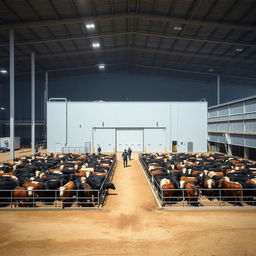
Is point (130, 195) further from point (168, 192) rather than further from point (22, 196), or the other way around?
point (22, 196)

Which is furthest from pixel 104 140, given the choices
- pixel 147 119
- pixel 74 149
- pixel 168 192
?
pixel 168 192

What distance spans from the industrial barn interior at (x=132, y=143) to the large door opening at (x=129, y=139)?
15 cm

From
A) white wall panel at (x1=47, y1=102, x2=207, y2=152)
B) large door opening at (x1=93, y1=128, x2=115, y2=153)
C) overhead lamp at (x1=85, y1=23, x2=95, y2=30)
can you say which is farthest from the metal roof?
large door opening at (x1=93, y1=128, x2=115, y2=153)

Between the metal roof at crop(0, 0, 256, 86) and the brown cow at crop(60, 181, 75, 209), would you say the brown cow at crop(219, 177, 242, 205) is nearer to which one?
the brown cow at crop(60, 181, 75, 209)

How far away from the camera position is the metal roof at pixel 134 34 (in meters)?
24.1

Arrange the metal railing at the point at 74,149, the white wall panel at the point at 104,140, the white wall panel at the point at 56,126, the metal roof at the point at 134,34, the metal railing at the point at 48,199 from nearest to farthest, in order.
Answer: the metal railing at the point at 48,199 < the metal roof at the point at 134,34 < the metal railing at the point at 74,149 < the white wall panel at the point at 56,126 < the white wall panel at the point at 104,140

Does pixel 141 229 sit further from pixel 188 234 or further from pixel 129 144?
pixel 129 144

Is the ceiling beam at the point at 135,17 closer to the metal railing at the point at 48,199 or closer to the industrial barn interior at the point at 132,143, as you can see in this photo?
the industrial barn interior at the point at 132,143

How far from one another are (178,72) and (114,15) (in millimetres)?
25343

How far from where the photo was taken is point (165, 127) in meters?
36.7

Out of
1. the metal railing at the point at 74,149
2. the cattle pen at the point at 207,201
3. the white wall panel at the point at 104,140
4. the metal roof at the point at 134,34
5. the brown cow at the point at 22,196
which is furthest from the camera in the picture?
the white wall panel at the point at 104,140

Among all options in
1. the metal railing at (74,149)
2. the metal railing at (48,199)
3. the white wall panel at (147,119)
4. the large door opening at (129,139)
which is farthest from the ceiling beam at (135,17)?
the metal railing at (48,199)

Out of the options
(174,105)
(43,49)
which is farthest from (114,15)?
(174,105)

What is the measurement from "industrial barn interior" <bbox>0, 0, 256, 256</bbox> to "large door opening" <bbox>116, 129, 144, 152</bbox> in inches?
5.9
